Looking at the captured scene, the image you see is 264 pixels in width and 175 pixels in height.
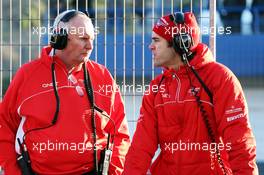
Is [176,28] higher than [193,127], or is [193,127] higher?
[176,28]

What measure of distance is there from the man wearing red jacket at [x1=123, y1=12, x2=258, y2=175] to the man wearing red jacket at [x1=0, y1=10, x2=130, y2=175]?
1.50ft

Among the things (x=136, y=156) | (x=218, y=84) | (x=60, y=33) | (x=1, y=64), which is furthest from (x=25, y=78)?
(x=1, y=64)

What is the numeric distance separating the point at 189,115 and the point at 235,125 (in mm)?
304

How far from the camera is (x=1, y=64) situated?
25.4 ft

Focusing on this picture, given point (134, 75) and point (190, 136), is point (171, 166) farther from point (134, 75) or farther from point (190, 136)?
point (134, 75)

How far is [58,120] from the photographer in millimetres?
5531

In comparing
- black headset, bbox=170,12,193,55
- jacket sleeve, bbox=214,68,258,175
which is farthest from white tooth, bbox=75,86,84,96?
jacket sleeve, bbox=214,68,258,175

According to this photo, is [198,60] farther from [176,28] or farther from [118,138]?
[118,138]

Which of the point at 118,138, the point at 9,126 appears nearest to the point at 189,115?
the point at 118,138

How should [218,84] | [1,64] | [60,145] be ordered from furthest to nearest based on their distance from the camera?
[1,64], [60,145], [218,84]

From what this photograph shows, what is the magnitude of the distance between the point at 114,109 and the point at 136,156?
2.07ft

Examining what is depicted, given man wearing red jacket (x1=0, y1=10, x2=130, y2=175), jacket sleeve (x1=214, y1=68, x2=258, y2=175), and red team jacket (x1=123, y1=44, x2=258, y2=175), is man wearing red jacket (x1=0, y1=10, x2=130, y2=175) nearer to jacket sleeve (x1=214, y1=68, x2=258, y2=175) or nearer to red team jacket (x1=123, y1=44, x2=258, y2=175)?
red team jacket (x1=123, y1=44, x2=258, y2=175)

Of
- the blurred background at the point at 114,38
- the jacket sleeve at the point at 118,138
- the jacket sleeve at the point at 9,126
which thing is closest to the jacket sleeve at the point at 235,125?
the jacket sleeve at the point at 118,138

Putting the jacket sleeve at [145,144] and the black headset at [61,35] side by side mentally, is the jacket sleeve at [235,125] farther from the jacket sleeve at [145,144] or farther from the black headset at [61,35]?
the black headset at [61,35]
